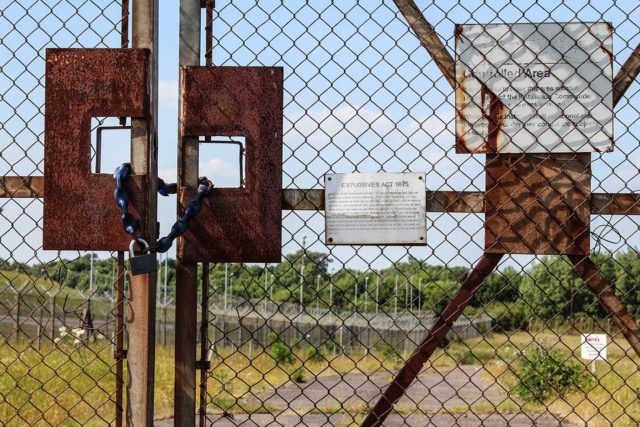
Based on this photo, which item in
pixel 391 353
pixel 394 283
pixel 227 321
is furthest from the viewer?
pixel 227 321

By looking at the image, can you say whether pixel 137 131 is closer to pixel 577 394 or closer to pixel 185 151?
pixel 185 151

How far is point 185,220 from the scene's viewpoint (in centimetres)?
251

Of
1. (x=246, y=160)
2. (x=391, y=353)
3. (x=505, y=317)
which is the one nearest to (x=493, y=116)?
(x=246, y=160)

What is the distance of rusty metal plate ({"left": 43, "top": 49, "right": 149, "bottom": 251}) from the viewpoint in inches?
100

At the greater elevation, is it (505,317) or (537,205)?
(537,205)

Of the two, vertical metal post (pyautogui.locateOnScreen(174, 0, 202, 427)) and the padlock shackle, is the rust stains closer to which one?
vertical metal post (pyautogui.locateOnScreen(174, 0, 202, 427))

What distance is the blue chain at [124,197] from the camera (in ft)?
7.77

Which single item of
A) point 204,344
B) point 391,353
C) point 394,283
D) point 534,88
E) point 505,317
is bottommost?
point 394,283

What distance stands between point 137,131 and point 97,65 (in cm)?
26

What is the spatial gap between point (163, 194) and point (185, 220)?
0.60 ft

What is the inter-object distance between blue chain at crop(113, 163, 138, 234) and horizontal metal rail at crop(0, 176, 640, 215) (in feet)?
1.34

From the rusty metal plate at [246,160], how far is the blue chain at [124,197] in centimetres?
22

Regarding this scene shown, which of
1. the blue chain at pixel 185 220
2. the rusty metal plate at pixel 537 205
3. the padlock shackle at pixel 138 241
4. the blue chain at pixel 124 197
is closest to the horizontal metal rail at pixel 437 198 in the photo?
the rusty metal plate at pixel 537 205

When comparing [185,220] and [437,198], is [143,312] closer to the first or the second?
[185,220]
